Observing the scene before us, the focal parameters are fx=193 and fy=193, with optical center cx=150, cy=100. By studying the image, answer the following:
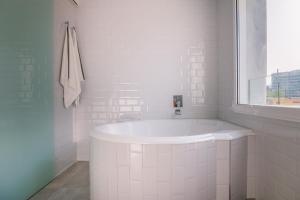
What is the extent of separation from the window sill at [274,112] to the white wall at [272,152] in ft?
0.14

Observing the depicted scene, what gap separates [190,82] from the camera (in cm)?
263

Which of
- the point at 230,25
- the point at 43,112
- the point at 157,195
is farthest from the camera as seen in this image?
the point at 230,25

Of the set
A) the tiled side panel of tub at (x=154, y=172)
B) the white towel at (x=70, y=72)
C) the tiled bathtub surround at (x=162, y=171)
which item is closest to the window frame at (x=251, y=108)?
the tiled bathtub surround at (x=162, y=171)

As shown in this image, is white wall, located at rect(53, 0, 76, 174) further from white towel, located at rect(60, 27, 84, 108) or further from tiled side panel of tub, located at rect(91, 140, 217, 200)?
tiled side panel of tub, located at rect(91, 140, 217, 200)

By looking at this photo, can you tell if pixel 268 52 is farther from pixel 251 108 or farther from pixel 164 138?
pixel 164 138

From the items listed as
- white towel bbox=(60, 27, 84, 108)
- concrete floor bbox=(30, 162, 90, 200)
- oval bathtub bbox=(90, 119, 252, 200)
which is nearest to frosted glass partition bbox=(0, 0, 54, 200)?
concrete floor bbox=(30, 162, 90, 200)

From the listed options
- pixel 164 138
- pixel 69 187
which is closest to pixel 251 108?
pixel 164 138

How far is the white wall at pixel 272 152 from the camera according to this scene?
46.2 inches

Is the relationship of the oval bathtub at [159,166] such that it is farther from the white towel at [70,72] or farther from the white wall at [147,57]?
the white wall at [147,57]

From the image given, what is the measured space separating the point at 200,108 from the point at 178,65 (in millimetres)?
660

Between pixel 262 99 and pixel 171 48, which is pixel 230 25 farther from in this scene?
pixel 262 99

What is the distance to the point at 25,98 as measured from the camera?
5.54 ft

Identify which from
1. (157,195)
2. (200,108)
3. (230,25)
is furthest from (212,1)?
(157,195)

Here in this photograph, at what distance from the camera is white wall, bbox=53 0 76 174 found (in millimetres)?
2221
